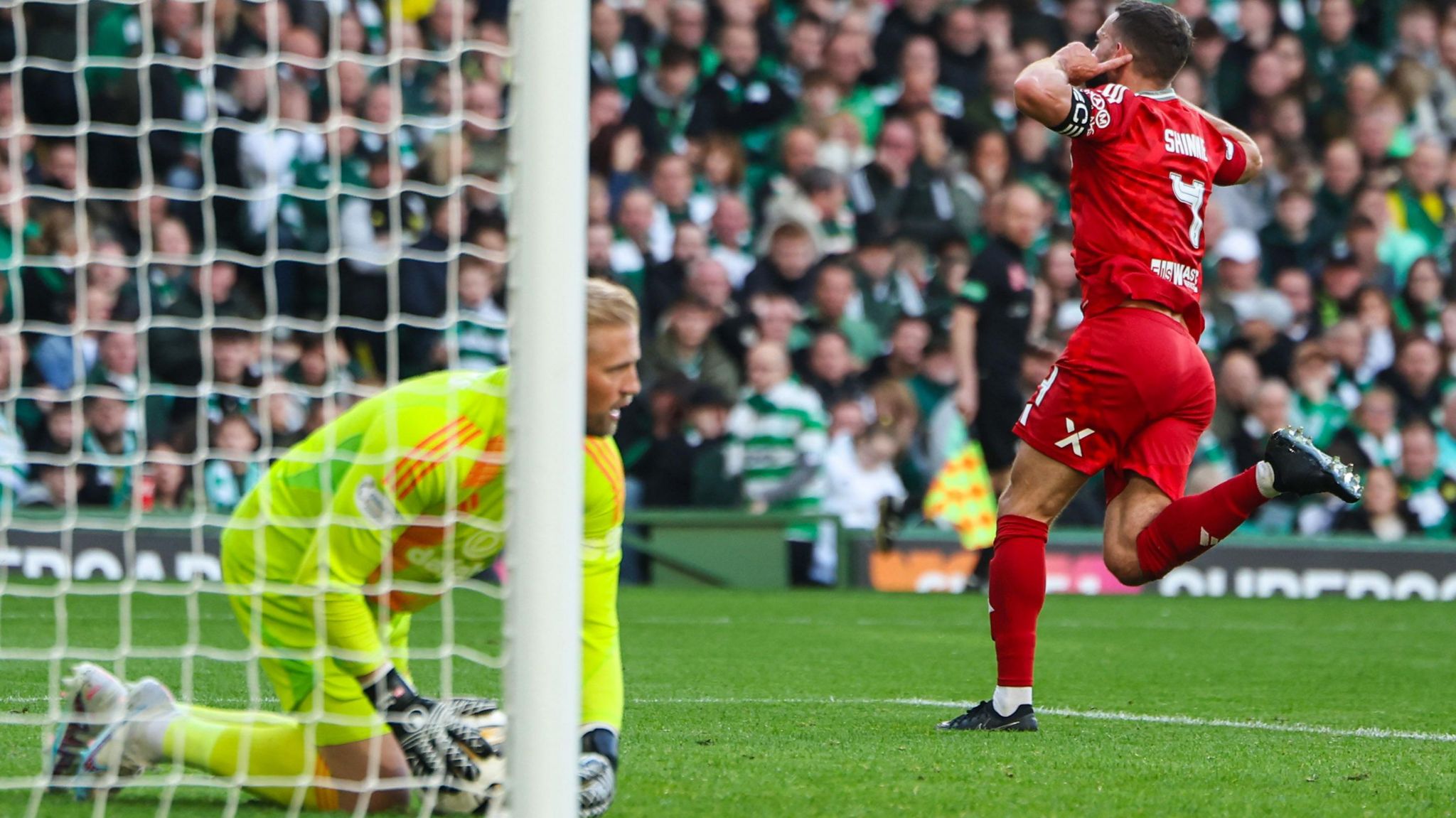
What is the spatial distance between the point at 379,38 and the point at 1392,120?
6.85m

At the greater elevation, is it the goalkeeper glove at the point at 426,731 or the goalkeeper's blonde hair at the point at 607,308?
the goalkeeper's blonde hair at the point at 607,308

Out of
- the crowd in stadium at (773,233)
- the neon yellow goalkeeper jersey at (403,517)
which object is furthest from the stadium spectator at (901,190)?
the neon yellow goalkeeper jersey at (403,517)

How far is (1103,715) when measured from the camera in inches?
237

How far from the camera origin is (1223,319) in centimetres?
1268

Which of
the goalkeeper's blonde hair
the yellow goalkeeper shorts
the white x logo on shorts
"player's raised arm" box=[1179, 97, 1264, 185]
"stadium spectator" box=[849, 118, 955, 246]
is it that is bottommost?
the yellow goalkeeper shorts

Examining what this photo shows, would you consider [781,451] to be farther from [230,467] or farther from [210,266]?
[210,266]

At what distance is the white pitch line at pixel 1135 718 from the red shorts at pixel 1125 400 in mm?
692

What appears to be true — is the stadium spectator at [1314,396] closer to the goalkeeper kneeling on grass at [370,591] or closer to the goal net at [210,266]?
the goal net at [210,266]

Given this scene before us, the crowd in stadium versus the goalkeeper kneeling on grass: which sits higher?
the crowd in stadium

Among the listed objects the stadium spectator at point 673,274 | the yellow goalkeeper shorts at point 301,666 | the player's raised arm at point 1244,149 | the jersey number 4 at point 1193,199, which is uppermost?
the stadium spectator at point 673,274

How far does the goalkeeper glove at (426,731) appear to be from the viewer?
381 centimetres

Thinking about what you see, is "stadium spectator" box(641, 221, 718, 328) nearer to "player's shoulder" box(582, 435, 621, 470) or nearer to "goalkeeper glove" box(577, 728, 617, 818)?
"player's shoulder" box(582, 435, 621, 470)

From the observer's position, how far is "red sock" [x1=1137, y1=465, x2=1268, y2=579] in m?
5.55

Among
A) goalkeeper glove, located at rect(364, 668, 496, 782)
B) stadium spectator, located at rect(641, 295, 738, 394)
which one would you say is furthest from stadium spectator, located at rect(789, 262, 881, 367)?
goalkeeper glove, located at rect(364, 668, 496, 782)
